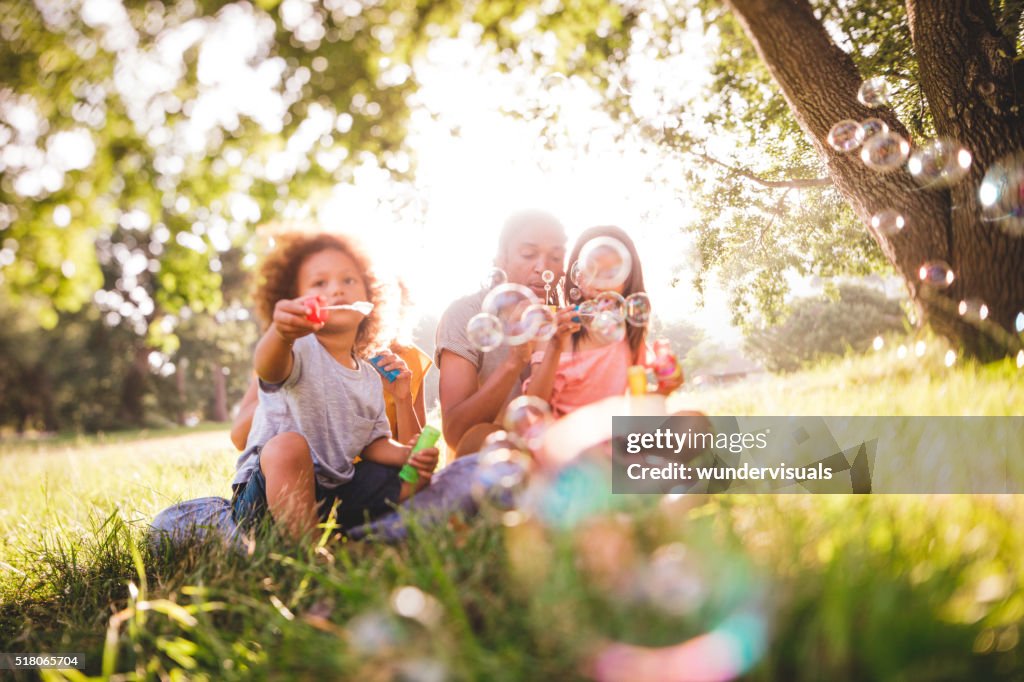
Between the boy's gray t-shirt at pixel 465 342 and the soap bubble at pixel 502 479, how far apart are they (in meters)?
0.91

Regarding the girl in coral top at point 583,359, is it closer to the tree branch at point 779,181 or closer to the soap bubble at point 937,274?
the tree branch at point 779,181

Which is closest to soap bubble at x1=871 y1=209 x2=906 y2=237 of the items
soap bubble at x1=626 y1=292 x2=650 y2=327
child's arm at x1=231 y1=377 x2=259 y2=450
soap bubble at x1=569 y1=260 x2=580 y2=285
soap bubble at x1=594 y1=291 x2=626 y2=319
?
soap bubble at x1=626 y1=292 x2=650 y2=327

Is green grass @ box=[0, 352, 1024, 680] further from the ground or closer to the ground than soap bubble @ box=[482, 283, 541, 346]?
closer to the ground

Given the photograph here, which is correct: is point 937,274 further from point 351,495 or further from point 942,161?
point 351,495

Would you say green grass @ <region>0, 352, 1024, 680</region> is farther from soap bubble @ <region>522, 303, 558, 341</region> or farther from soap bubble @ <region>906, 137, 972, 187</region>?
soap bubble @ <region>906, 137, 972, 187</region>

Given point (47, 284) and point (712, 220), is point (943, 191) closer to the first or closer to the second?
point (712, 220)

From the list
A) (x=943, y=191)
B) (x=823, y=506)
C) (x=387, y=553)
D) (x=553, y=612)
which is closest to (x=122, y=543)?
(x=387, y=553)

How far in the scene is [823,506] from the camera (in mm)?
1429

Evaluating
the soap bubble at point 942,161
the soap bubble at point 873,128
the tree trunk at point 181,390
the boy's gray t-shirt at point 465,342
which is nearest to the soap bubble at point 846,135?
the soap bubble at point 873,128

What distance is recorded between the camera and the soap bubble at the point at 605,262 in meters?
2.45

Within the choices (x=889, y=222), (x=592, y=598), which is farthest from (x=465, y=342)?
(x=889, y=222)

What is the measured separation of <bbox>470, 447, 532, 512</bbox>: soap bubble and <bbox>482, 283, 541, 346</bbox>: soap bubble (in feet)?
2.24

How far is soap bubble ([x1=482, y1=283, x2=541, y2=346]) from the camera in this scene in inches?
91.1

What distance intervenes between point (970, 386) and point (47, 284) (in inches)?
333
